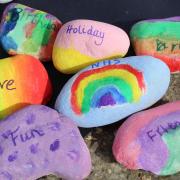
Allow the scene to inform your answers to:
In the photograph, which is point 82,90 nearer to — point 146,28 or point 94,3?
point 146,28

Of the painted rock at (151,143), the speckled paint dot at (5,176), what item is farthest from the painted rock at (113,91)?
the speckled paint dot at (5,176)

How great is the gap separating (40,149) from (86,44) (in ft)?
0.73

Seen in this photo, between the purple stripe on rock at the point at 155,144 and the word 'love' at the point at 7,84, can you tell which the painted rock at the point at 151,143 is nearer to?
the purple stripe on rock at the point at 155,144

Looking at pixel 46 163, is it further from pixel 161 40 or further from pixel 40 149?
pixel 161 40

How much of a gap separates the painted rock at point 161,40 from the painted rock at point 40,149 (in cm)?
22

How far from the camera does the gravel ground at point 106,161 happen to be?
761mm

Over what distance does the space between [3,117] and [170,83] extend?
31 cm

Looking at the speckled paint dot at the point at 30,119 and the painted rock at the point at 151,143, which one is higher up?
the speckled paint dot at the point at 30,119

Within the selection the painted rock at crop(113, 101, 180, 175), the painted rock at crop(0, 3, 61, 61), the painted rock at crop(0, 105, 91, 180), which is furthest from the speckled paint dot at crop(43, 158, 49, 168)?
the painted rock at crop(0, 3, 61, 61)

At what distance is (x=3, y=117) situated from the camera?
78 centimetres

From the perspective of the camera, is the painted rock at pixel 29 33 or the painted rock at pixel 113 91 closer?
the painted rock at pixel 113 91

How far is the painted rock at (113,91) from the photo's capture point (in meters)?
0.75

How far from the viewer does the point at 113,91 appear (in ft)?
2.46

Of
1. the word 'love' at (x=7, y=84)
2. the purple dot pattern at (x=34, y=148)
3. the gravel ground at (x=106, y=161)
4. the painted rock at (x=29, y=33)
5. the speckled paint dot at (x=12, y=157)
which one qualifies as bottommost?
the gravel ground at (x=106, y=161)
